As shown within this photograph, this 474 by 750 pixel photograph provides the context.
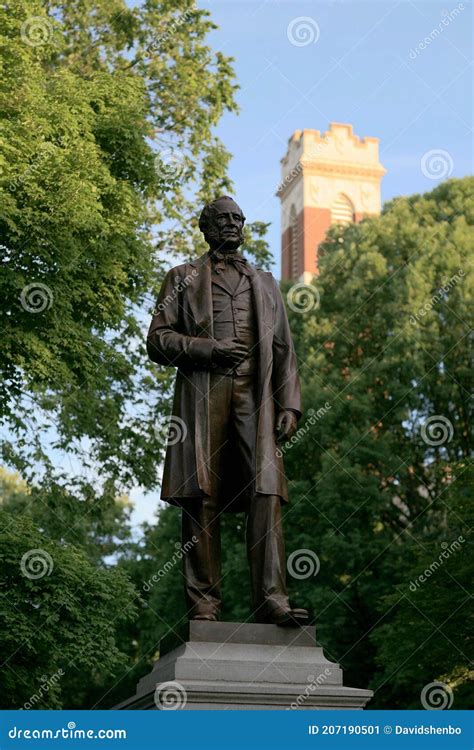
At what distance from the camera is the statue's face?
25.2 ft

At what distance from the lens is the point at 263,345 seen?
24.4 feet

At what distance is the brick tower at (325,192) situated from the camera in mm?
49688

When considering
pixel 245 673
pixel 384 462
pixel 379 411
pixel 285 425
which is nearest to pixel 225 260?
pixel 285 425

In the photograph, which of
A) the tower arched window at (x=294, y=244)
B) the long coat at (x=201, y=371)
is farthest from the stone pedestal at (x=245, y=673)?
the tower arched window at (x=294, y=244)

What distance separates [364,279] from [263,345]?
72.7 feet

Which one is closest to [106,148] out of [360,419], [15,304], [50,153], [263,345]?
[50,153]

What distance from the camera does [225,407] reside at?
24.0ft

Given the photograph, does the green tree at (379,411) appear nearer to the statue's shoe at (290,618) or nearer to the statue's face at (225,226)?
the statue's face at (225,226)

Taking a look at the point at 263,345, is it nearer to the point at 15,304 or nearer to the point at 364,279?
the point at 15,304

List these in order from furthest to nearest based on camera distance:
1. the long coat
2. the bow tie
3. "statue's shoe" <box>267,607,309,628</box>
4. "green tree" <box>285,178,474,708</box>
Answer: "green tree" <box>285,178,474,708</box>
the bow tie
the long coat
"statue's shoe" <box>267,607,309,628</box>

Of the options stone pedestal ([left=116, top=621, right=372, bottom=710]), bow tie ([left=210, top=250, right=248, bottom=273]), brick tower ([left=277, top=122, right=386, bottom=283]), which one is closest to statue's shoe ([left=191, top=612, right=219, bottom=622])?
stone pedestal ([left=116, top=621, right=372, bottom=710])

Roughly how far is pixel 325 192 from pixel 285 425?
4421 centimetres

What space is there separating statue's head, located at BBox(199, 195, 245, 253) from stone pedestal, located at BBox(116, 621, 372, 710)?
8.93 feet

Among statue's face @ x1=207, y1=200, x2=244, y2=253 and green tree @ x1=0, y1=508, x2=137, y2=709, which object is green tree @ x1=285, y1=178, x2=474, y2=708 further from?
statue's face @ x1=207, y1=200, x2=244, y2=253
